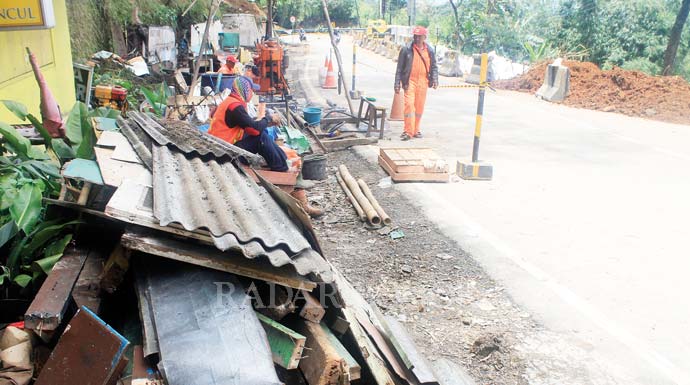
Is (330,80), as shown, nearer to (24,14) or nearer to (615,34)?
(615,34)

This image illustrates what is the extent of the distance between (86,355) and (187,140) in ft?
10.5

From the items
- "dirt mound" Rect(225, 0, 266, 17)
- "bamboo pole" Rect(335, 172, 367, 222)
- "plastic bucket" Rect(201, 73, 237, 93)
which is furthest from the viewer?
"dirt mound" Rect(225, 0, 266, 17)

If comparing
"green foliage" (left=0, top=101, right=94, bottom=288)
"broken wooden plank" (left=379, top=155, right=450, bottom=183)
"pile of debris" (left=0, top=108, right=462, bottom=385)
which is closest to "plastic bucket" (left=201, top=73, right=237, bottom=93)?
"broken wooden plank" (left=379, top=155, right=450, bottom=183)

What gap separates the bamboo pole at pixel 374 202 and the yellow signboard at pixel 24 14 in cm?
371

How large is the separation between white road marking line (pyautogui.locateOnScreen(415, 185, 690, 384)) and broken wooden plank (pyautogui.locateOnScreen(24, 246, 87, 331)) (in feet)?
11.7

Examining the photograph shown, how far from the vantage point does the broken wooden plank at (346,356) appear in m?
2.71

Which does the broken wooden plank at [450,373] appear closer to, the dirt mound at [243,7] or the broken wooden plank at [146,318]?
the broken wooden plank at [146,318]

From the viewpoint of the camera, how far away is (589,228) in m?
6.02

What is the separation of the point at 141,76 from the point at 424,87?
742cm

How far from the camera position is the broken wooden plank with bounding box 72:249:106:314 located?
9.27 feet

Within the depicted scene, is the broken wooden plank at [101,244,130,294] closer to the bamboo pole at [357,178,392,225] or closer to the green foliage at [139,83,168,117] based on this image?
the bamboo pole at [357,178,392,225]

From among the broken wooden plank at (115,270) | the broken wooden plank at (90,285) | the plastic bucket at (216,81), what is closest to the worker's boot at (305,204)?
the broken wooden plank at (90,285)

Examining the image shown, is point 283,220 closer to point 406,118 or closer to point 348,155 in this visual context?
point 348,155

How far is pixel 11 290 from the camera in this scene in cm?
330
